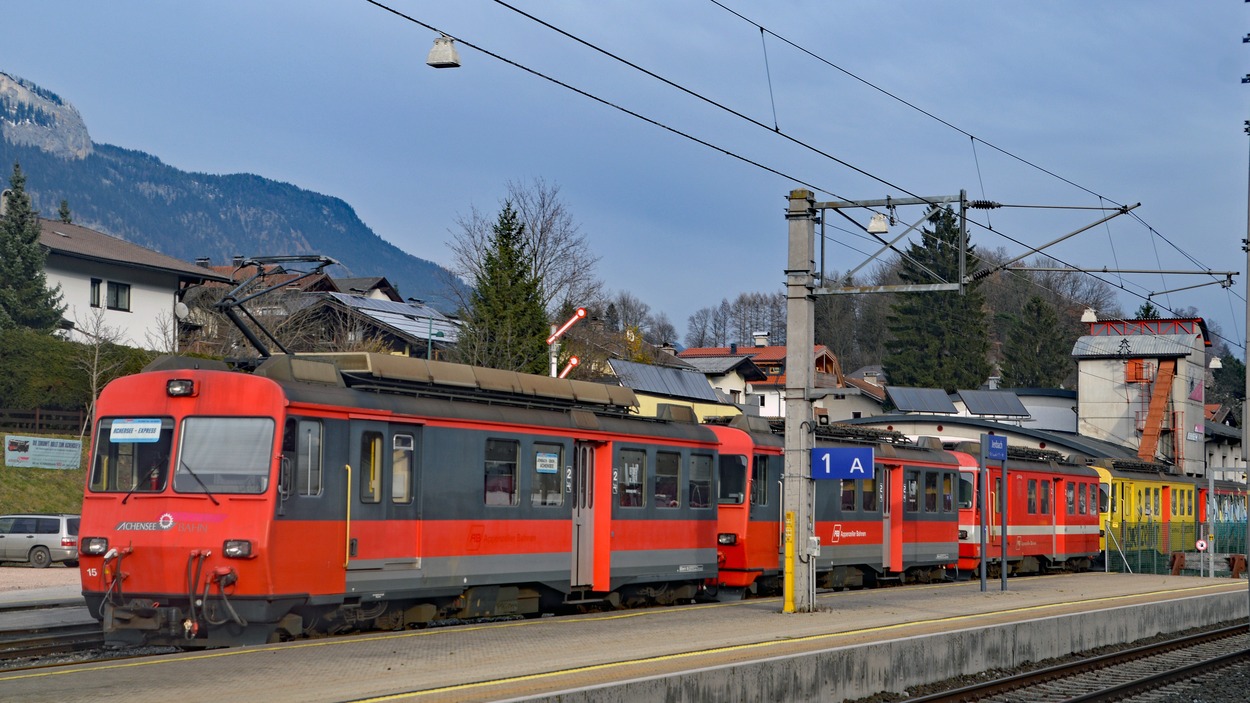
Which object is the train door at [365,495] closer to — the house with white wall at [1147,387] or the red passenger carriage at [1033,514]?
the red passenger carriage at [1033,514]

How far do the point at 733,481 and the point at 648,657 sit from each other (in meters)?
9.64

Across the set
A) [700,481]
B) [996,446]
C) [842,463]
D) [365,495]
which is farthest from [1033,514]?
[365,495]

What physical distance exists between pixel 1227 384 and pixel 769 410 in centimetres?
6062

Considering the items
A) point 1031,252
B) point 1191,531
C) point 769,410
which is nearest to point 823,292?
point 1031,252

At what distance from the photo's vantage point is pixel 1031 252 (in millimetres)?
22203

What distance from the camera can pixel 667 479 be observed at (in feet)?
68.3

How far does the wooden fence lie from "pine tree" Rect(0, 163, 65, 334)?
32.8 ft

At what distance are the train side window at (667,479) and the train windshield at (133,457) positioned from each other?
8033 millimetres

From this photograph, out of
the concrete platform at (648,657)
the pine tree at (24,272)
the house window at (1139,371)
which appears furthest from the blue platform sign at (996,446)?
the house window at (1139,371)

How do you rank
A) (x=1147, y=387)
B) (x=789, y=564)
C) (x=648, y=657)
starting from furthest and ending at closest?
(x=1147, y=387) → (x=789, y=564) → (x=648, y=657)

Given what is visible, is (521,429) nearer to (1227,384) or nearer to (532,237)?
(532,237)

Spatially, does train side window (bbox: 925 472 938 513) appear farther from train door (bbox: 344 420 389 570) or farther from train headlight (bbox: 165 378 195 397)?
train headlight (bbox: 165 378 195 397)

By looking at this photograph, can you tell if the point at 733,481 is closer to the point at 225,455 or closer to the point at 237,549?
the point at 225,455

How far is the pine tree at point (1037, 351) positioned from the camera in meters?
102
